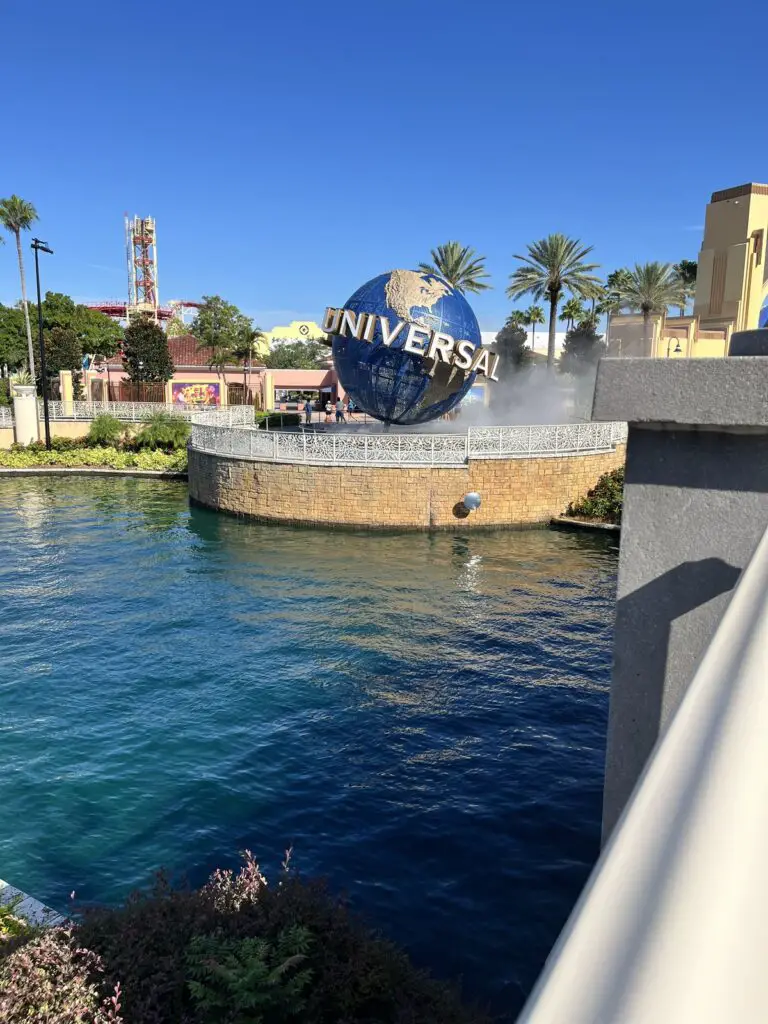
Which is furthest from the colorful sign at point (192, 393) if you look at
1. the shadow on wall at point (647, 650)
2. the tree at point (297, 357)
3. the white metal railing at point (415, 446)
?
the shadow on wall at point (647, 650)

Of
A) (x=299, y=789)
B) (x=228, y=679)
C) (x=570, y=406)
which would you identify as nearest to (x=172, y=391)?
(x=570, y=406)

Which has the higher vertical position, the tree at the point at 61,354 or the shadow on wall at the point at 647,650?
the tree at the point at 61,354

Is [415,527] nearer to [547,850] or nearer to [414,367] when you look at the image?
[414,367]

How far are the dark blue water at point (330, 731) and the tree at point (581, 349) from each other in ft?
144

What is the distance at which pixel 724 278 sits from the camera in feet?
131

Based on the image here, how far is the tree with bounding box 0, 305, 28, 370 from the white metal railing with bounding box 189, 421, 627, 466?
46803mm

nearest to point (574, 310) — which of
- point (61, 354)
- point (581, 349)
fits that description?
point (581, 349)

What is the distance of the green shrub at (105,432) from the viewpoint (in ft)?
122

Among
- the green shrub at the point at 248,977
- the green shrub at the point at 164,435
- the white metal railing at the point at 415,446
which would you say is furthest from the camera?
the green shrub at the point at 164,435

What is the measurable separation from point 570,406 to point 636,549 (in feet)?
125

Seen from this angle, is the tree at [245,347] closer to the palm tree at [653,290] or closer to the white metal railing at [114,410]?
the white metal railing at [114,410]

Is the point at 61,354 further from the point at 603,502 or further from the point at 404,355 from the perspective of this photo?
the point at 603,502

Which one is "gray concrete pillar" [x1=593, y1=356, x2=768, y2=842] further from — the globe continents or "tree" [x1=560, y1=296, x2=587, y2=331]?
"tree" [x1=560, y1=296, x2=587, y2=331]

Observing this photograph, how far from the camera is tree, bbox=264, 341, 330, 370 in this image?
296 ft
